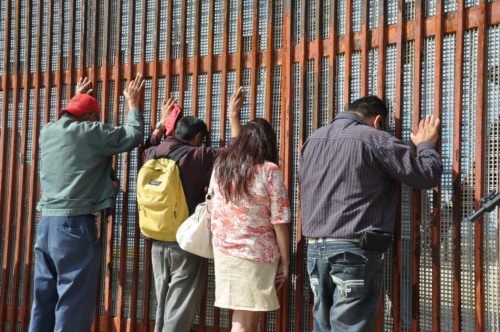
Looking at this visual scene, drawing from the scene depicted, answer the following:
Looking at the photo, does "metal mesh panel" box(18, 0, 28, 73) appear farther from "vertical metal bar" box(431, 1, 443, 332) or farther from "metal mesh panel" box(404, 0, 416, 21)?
"vertical metal bar" box(431, 1, 443, 332)

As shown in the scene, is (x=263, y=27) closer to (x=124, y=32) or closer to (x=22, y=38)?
(x=124, y=32)

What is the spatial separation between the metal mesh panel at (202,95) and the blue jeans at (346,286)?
1.66 meters

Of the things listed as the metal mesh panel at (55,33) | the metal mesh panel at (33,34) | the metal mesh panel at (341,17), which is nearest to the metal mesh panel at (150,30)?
the metal mesh panel at (55,33)

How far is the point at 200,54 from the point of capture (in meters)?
4.59

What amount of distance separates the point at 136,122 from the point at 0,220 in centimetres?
200

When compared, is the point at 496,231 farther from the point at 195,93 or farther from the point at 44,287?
the point at 44,287

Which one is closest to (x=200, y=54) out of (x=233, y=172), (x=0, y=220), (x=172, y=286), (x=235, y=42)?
(x=235, y=42)

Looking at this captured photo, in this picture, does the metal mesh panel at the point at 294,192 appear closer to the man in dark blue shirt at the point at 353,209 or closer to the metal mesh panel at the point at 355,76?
the metal mesh panel at the point at 355,76

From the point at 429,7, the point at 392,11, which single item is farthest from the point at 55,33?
the point at 429,7

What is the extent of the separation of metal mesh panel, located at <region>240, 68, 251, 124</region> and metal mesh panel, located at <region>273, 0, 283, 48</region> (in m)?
0.30

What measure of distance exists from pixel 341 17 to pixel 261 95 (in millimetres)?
792

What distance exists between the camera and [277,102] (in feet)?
14.0

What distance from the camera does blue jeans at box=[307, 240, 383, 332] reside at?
3.14m

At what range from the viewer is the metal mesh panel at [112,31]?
496 centimetres
